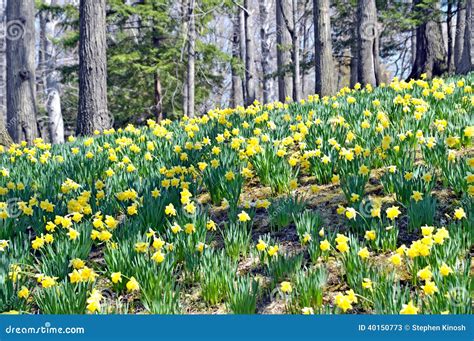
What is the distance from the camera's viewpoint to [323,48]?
908cm

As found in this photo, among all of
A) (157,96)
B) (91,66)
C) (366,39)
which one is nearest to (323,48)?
(366,39)

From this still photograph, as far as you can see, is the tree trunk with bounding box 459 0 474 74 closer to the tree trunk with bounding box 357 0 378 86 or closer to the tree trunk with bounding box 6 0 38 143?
the tree trunk with bounding box 357 0 378 86

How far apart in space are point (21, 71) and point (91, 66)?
11.4 ft

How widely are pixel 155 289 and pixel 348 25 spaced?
1570 centimetres

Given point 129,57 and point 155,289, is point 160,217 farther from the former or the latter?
point 129,57

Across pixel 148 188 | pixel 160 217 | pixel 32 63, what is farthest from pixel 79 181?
pixel 32 63

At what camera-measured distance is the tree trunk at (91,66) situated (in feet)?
26.7

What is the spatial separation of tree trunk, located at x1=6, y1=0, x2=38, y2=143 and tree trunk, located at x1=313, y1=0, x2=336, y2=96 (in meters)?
6.31

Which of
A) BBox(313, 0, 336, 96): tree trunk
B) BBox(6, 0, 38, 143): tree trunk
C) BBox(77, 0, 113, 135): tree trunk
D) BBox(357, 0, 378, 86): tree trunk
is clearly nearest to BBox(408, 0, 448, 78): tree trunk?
BBox(357, 0, 378, 86): tree trunk

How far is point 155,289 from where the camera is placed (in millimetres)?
2066

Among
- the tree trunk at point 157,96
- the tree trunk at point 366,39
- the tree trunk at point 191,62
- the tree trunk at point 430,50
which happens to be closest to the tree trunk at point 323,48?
the tree trunk at point 366,39

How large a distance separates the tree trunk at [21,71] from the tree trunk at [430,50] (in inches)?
376

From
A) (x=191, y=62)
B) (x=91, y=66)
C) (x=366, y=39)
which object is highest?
(x=191, y=62)

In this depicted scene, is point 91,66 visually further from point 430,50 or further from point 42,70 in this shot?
point 42,70
